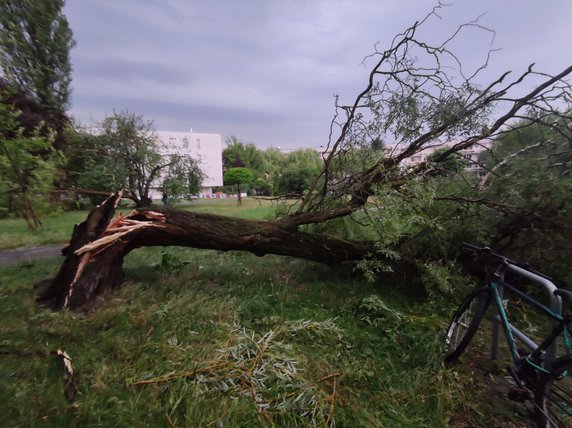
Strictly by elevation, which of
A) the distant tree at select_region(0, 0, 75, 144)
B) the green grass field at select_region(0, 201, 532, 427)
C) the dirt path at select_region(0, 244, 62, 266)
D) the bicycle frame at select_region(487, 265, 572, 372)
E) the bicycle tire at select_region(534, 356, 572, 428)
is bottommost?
the dirt path at select_region(0, 244, 62, 266)

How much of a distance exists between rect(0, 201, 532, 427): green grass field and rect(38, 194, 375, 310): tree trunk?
0.75 feet

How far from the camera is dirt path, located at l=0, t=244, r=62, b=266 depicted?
5.68 m

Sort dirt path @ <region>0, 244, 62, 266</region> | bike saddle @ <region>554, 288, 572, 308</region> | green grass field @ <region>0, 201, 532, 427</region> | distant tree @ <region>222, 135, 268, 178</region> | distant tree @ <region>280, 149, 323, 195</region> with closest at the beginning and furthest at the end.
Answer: bike saddle @ <region>554, 288, 572, 308</region>, green grass field @ <region>0, 201, 532, 427</region>, distant tree @ <region>280, 149, 323, 195</region>, dirt path @ <region>0, 244, 62, 266</region>, distant tree @ <region>222, 135, 268, 178</region>

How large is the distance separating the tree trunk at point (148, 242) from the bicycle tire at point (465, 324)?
136cm

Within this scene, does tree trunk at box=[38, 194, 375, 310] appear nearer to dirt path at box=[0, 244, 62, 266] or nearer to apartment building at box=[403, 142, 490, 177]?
apartment building at box=[403, 142, 490, 177]

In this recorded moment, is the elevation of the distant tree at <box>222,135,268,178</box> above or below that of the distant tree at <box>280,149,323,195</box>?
above

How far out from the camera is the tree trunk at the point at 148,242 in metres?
3.31

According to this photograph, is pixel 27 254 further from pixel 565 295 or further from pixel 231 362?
pixel 565 295

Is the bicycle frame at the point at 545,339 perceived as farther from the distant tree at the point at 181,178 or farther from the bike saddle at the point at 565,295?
the distant tree at the point at 181,178

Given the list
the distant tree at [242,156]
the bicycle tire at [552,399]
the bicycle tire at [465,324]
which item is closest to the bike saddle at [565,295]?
the bicycle tire at [552,399]

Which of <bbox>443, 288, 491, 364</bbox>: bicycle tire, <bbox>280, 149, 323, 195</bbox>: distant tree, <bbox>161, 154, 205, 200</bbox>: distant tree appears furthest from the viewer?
<bbox>161, 154, 205, 200</bbox>: distant tree

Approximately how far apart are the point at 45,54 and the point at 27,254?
17.2 m

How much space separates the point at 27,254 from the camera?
20.3 ft

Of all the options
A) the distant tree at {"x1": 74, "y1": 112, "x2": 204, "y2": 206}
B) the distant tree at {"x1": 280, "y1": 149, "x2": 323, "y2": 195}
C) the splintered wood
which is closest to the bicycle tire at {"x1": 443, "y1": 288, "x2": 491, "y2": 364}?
the distant tree at {"x1": 280, "y1": 149, "x2": 323, "y2": 195}
